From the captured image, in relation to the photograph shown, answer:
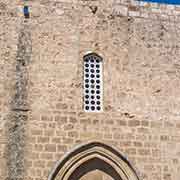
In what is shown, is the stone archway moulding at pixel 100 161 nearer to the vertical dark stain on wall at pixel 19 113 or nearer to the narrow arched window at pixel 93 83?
the narrow arched window at pixel 93 83

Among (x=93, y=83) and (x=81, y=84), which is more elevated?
(x=93, y=83)

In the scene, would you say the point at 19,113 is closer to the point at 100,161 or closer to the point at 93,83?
the point at 93,83

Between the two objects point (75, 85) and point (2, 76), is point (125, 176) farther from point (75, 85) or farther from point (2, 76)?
point (2, 76)

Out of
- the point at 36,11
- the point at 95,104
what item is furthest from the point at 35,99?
the point at 36,11

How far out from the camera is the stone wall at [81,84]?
11586 mm

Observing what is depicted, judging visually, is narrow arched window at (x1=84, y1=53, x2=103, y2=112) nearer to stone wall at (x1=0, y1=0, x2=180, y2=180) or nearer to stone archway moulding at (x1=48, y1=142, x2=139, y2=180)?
stone wall at (x1=0, y1=0, x2=180, y2=180)

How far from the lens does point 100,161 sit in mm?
11930

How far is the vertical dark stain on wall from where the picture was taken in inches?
445

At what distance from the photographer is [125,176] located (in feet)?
38.9

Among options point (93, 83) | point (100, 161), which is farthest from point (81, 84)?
point (100, 161)

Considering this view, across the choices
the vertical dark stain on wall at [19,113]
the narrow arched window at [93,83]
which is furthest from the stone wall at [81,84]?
the narrow arched window at [93,83]

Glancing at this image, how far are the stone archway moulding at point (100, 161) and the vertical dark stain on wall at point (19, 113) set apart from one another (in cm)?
120

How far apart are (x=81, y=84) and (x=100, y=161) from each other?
1957 millimetres

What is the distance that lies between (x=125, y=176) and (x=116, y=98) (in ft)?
6.39
